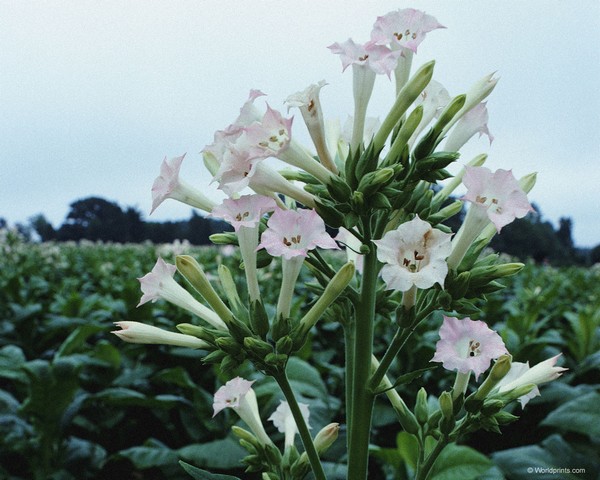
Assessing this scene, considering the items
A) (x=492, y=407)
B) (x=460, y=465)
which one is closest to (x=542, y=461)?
(x=460, y=465)

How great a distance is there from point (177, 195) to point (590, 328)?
4.83 metres

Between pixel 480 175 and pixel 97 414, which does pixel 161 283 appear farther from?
pixel 97 414

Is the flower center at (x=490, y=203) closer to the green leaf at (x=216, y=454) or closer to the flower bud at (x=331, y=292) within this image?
the flower bud at (x=331, y=292)

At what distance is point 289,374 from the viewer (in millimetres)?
3527

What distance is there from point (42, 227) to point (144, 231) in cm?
1600

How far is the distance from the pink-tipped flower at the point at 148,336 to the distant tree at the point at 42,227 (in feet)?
198

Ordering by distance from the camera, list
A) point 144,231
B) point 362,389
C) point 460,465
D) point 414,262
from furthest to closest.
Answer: point 144,231, point 460,465, point 362,389, point 414,262

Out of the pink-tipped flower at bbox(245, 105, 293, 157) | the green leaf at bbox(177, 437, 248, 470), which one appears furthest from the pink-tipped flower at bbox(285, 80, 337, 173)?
the green leaf at bbox(177, 437, 248, 470)

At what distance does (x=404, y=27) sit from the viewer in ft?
4.36

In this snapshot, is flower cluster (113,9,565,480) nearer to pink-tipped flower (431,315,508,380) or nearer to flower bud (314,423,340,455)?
pink-tipped flower (431,315,508,380)

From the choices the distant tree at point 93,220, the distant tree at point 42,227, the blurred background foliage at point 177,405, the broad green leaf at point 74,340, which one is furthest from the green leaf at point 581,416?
the distant tree at point 42,227

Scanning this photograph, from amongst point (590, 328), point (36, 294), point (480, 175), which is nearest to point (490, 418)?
point (480, 175)

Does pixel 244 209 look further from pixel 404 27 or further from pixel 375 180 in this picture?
pixel 404 27

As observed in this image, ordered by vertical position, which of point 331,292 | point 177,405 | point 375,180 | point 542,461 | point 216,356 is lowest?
point 542,461
